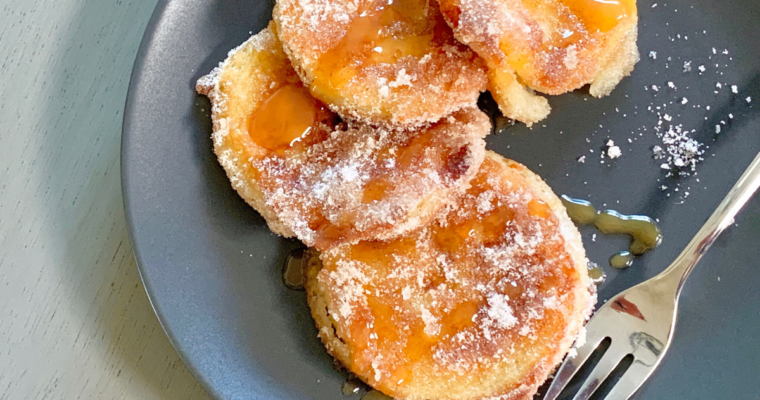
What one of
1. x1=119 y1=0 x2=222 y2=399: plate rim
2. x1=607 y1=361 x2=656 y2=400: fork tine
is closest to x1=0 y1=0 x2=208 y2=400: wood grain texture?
x1=119 y1=0 x2=222 y2=399: plate rim

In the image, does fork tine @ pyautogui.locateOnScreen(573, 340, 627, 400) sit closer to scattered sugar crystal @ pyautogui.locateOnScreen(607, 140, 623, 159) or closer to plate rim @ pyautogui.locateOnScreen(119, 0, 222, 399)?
scattered sugar crystal @ pyautogui.locateOnScreen(607, 140, 623, 159)

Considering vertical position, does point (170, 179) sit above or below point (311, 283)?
above

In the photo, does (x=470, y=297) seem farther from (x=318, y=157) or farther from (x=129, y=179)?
(x=129, y=179)

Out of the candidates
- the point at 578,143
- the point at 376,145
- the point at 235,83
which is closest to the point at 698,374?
the point at 578,143

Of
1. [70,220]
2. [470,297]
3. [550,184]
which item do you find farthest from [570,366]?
[70,220]

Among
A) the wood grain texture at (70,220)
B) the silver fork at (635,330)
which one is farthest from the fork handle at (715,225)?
the wood grain texture at (70,220)

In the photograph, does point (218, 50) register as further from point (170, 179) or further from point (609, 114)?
point (609, 114)

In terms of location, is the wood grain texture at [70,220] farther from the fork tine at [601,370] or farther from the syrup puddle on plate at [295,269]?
the fork tine at [601,370]
